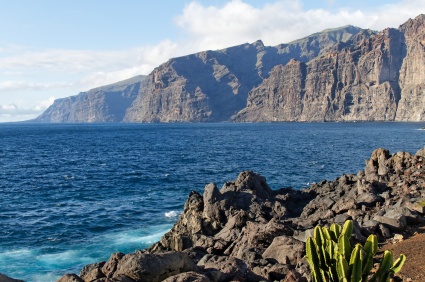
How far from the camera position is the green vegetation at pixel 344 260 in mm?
9867

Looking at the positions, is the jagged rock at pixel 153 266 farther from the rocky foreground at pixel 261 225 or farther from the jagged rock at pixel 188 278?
the jagged rock at pixel 188 278

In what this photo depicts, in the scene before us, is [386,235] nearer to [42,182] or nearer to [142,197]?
[142,197]

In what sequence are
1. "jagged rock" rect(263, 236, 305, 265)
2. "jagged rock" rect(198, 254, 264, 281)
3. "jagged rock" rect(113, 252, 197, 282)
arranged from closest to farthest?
1. "jagged rock" rect(113, 252, 197, 282)
2. "jagged rock" rect(198, 254, 264, 281)
3. "jagged rock" rect(263, 236, 305, 265)

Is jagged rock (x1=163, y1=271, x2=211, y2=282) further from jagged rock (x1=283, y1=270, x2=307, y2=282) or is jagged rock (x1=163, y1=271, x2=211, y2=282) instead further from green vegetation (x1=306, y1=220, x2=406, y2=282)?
green vegetation (x1=306, y1=220, x2=406, y2=282)

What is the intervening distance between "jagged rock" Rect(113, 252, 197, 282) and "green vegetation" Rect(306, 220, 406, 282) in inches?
168

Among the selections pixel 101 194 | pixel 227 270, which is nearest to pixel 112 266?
pixel 227 270

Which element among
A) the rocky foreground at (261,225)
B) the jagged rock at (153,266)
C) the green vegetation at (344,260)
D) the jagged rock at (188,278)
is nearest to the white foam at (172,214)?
the rocky foreground at (261,225)

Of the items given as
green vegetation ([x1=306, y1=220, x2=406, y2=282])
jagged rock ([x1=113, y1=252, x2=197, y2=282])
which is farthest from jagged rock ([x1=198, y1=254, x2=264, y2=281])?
green vegetation ([x1=306, y1=220, x2=406, y2=282])

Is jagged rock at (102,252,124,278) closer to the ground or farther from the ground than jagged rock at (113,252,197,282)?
closer to the ground

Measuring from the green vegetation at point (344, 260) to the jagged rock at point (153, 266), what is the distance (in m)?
4.28

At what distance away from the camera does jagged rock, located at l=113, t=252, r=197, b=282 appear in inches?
486

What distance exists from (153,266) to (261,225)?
9.55 m

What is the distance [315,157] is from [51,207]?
52.3m

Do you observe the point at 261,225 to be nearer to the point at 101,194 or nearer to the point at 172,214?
the point at 172,214
